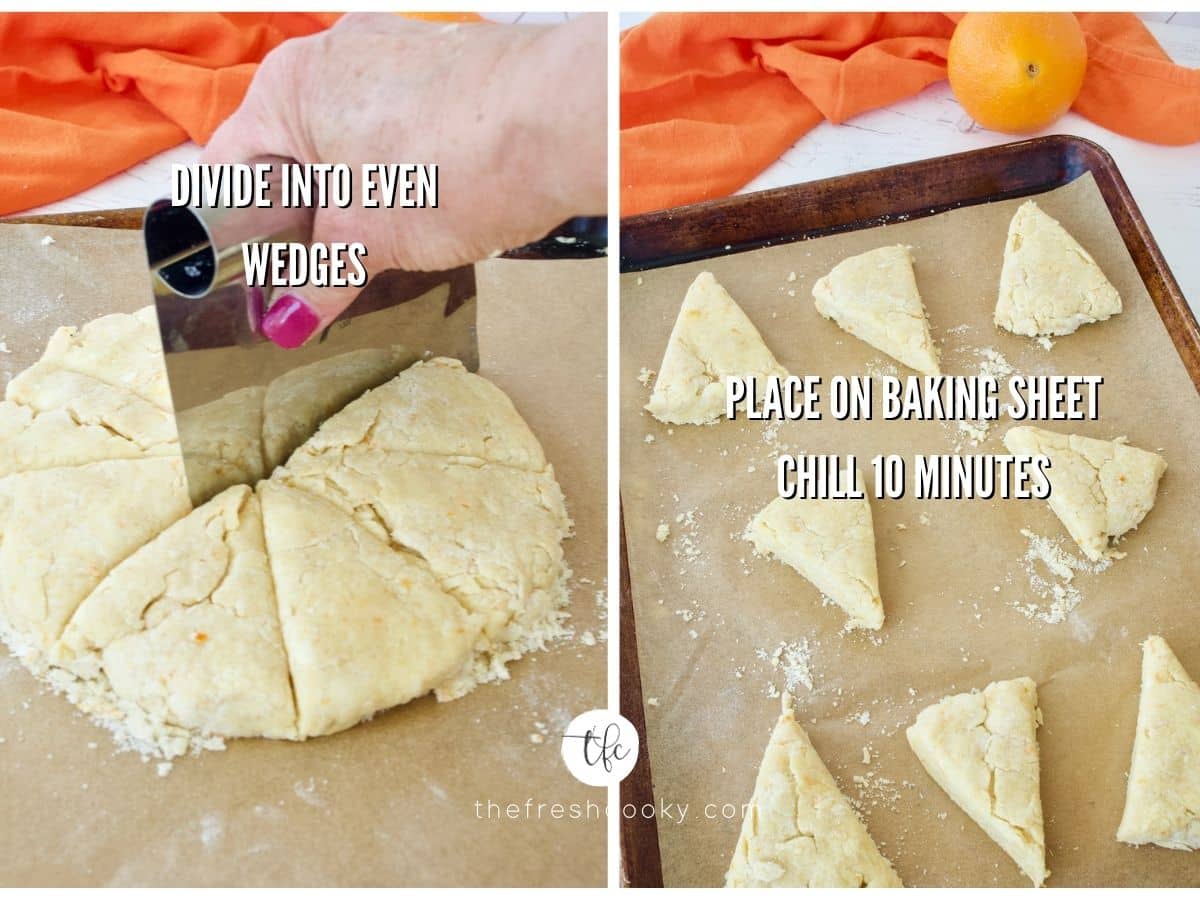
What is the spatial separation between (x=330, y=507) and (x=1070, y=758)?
137cm

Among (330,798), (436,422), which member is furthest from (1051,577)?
(330,798)

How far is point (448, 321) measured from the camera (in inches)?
86.5

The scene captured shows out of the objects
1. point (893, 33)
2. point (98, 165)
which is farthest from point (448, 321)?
point (893, 33)

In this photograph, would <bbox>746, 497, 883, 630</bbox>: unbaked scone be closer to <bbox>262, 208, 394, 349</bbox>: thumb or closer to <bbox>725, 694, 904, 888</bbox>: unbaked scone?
<bbox>725, 694, 904, 888</bbox>: unbaked scone

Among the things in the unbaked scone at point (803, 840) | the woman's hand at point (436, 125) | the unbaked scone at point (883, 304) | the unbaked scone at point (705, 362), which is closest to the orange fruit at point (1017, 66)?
the unbaked scone at point (883, 304)

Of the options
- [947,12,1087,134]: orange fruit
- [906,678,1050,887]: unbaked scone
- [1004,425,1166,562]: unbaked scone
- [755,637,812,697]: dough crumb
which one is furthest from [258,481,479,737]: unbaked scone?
[947,12,1087,134]: orange fruit

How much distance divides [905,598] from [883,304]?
0.61 metres

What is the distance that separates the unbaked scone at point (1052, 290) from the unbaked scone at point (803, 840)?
1036mm

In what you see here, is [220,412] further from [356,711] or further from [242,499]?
[356,711]

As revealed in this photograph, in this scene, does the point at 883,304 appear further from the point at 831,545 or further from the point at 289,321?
the point at 289,321

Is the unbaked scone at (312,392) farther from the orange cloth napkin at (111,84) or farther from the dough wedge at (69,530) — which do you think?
the orange cloth napkin at (111,84)

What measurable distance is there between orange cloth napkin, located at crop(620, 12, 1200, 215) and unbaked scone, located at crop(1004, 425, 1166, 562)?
2.81 ft

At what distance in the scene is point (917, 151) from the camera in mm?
2490
